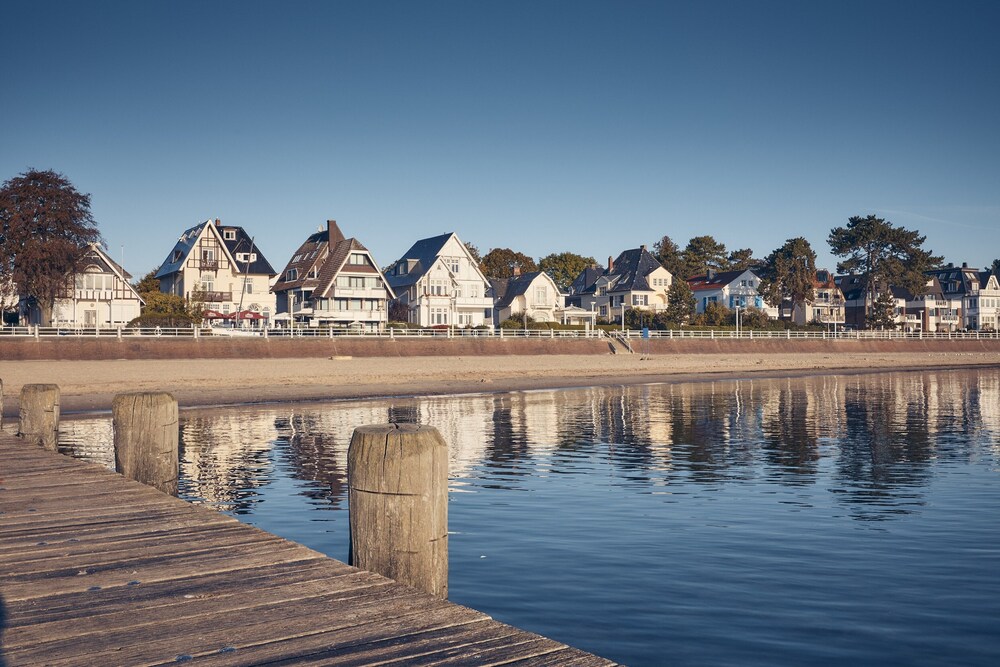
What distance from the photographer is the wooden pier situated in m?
5.21

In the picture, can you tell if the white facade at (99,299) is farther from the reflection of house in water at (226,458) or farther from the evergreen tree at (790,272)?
the evergreen tree at (790,272)

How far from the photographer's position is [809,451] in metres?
27.0

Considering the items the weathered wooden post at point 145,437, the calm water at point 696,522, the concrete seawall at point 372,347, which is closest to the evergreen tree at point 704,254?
the concrete seawall at point 372,347

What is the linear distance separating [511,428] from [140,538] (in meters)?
→ 25.6

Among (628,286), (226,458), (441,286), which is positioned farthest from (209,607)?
(628,286)

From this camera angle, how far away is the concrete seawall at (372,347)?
5428cm

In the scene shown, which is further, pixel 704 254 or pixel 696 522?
pixel 704 254

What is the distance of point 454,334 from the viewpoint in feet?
248

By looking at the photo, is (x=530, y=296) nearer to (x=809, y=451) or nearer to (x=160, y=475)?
(x=809, y=451)

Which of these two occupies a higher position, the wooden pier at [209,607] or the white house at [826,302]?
the white house at [826,302]

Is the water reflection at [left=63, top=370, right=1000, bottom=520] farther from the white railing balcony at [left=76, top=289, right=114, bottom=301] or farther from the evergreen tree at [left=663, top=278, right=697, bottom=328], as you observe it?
the evergreen tree at [left=663, top=278, right=697, bottom=328]

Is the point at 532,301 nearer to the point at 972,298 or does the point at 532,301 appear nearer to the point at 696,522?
the point at 972,298

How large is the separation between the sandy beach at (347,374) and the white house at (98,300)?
2550cm

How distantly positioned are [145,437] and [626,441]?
19764 millimetres
